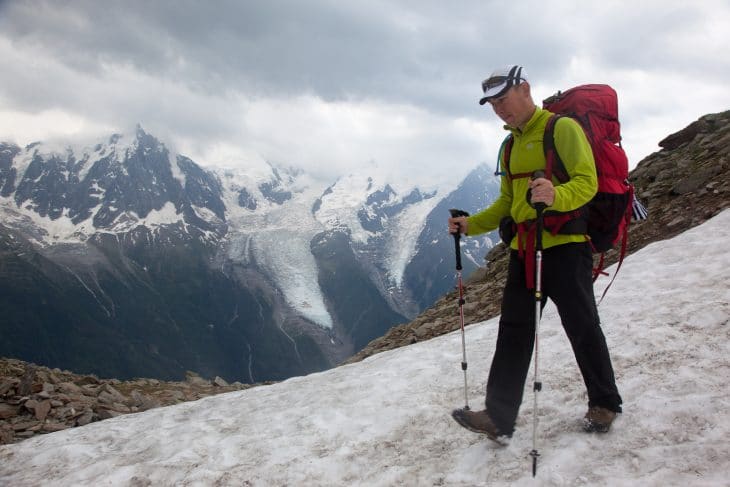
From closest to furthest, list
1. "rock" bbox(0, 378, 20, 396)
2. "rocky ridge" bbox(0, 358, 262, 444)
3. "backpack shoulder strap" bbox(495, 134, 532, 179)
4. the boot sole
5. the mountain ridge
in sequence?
the boot sole < "backpack shoulder strap" bbox(495, 134, 532, 179) < "rocky ridge" bbox(0, 358, 262, 444) < the mountain ridge < "rock" bbox(0, 378, 20, 396)

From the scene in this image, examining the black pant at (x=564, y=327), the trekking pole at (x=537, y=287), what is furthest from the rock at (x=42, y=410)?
the trekking pole at (x=537, y=287)

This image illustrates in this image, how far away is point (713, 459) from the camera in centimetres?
434

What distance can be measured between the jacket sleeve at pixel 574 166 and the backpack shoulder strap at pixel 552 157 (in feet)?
Answer: 0.14

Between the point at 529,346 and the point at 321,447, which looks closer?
the point at 529,346

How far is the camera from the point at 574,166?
4.86 m

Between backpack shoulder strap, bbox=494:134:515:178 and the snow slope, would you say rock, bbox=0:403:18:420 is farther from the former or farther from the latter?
backpack shoulder strap, bbox=494:134:515:178

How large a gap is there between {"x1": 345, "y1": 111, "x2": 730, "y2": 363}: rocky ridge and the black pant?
7713 millimetres

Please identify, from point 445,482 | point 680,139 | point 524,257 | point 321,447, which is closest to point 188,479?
point 321,447

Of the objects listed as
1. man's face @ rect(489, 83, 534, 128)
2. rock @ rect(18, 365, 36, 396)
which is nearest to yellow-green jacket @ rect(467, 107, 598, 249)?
man's face @ rect(489, 83, 534, 128)

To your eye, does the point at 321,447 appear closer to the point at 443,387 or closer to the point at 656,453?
the point at 443,387

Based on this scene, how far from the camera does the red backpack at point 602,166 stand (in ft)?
16.8

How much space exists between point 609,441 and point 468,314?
10.1 m

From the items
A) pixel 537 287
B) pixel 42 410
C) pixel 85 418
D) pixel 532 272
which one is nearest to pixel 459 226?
pixel 532 272

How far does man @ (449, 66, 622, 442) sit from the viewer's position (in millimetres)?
4875
